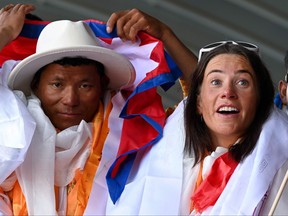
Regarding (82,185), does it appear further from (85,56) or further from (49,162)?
(85,56)

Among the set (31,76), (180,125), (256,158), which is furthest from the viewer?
(31,76)

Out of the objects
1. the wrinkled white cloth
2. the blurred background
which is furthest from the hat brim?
the blurred background

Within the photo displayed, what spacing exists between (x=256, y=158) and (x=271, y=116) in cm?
17

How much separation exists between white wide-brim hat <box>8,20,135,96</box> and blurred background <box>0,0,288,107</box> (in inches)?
56.5

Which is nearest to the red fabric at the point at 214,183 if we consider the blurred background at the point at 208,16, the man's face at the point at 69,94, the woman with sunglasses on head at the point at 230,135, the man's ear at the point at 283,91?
the woman with sunglasses on head at the point at 230,135

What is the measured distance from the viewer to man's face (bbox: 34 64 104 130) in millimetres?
3367

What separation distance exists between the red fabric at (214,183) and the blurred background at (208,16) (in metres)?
1.84

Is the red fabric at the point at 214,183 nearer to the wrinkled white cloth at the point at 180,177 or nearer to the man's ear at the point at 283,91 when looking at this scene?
the wrinkled white cloth at the point at 180,177

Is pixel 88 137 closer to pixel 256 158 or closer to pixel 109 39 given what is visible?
pixel 109 39

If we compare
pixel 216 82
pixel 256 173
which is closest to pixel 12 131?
pixel 216 82

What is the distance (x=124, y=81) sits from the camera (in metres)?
3.52

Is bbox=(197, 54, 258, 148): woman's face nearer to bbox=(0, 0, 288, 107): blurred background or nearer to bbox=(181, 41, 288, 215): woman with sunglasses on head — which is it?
bbox=(181, 41, 288, 215): woman with sunglasses on head

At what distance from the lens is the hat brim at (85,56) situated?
3.39 metres

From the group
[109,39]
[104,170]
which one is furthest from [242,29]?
[104,170]
